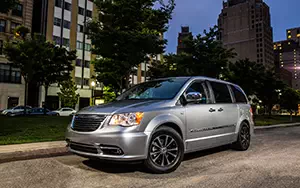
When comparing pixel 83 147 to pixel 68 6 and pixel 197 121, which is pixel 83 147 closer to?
pixel 197 121

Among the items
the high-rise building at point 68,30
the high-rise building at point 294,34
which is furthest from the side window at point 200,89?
the high-rise building at point 294,34

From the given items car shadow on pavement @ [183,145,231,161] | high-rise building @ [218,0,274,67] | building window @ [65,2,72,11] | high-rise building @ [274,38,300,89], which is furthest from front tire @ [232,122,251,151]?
high-rise building @ [274,38,300,89]

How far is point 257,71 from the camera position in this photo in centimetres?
2423

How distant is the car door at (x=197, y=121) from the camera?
4.75 meters

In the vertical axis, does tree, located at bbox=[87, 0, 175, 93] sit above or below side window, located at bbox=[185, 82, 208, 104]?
above

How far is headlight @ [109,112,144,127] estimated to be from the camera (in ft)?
12.9

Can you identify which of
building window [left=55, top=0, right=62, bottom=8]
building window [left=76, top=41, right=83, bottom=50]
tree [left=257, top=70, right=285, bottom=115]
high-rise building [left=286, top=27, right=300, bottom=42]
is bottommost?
tree [left=257, top=70, right=285, bottom=115]

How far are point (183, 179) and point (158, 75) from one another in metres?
22.5

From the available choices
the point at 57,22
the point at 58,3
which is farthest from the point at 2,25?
the point at 58,3

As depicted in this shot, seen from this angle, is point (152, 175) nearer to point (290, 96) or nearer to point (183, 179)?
point (183, 179)

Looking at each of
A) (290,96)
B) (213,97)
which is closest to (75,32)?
(290,96)

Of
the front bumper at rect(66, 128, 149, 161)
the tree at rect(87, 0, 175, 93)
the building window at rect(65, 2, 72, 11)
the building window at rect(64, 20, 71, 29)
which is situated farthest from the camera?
the building window at rect(65, 2, 72, 11)

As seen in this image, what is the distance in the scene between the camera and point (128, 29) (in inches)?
563

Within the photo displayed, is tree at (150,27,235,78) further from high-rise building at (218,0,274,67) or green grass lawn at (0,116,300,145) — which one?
high-rise building at (218,0,274,67)
